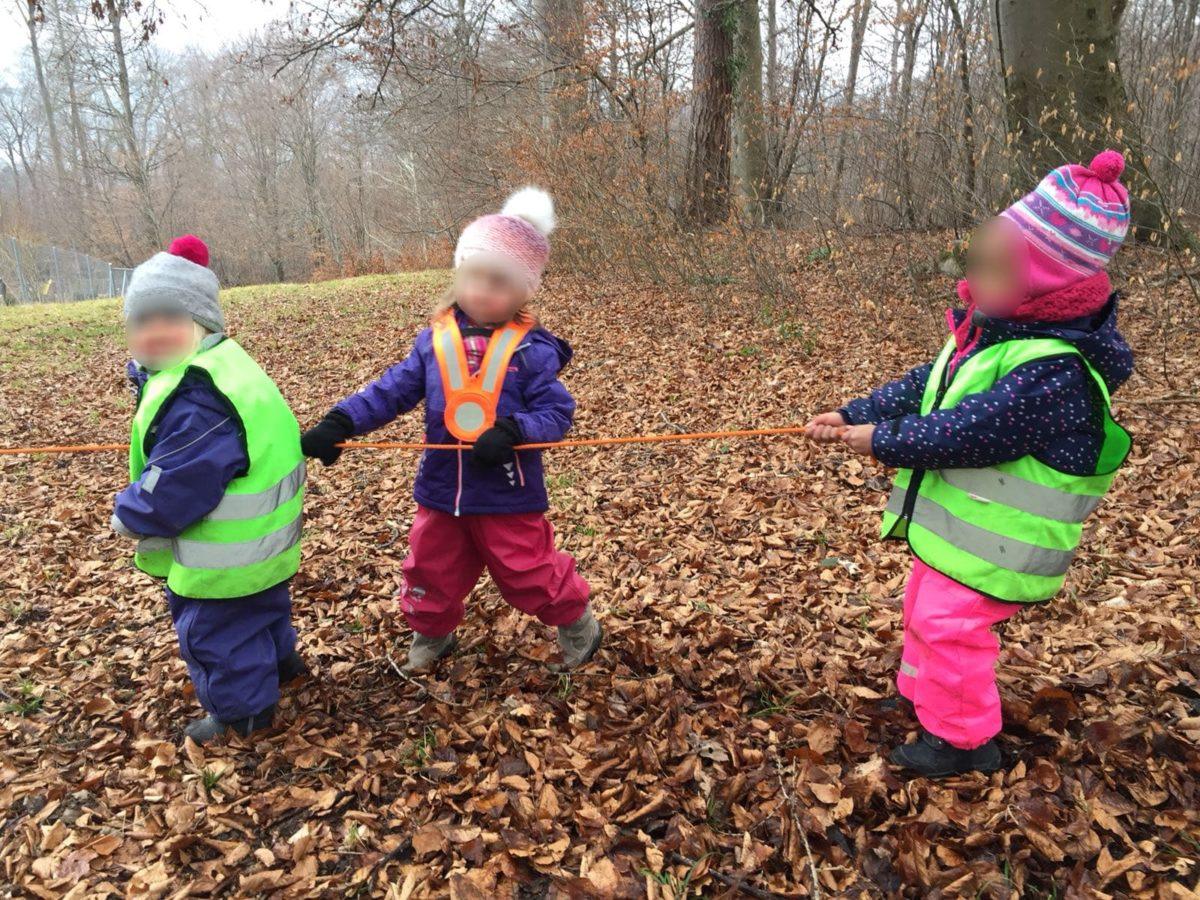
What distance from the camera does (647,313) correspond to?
10.6 m

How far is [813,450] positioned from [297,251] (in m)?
40.7

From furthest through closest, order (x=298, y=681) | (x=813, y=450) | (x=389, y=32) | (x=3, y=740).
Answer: (x=389, y=32) → (x=813, y=450) → (x=298, y=681) → (x=3, y=740)

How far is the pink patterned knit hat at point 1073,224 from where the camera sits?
2090mm

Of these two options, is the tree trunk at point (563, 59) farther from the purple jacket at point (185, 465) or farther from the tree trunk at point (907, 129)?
the purple jacket at point (185, 465)

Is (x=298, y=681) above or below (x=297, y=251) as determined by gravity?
below

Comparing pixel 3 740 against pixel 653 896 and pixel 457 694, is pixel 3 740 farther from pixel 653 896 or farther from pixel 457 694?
pixel 653 896

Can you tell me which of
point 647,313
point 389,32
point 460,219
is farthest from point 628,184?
point 460,219

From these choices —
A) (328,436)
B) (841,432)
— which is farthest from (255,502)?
(841,432)

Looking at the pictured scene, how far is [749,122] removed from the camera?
10477 mm

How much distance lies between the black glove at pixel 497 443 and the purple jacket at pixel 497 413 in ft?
0.23

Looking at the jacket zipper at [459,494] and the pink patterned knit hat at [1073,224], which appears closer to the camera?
the pink patterned knit hat at [1073,224]

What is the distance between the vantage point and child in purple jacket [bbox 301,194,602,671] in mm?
2873

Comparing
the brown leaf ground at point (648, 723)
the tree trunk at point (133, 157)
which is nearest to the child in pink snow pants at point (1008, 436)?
the brown leaf ground at point (648, 723)

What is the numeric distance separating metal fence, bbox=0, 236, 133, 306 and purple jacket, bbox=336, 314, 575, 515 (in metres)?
28.6
